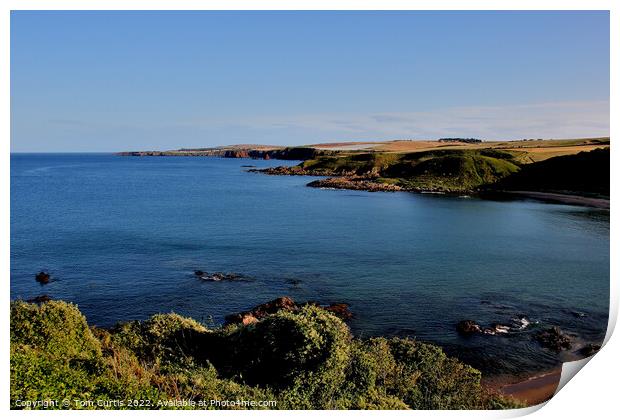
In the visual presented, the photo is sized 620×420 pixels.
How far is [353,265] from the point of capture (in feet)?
103

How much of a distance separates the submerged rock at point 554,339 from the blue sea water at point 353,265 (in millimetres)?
581

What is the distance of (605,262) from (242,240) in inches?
1142

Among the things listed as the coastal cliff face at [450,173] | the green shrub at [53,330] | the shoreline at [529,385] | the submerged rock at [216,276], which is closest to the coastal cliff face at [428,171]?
the coastal cliff face at [450,173]

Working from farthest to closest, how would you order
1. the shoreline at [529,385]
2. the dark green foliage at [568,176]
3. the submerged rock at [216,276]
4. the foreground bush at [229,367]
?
the dark green foliage at [568,176]
the submerged rock at [216,276]
the shoreline at [529,385]
the foreground bush at [229,367]

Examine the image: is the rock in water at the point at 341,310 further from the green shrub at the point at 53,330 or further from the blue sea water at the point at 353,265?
the green shrub at the point at 53,330

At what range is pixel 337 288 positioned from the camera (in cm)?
2736

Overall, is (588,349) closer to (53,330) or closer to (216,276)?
(216,276)

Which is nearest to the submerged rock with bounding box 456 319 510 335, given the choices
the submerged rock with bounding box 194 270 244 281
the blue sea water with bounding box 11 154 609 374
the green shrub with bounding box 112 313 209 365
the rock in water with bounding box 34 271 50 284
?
the blue sea water with bounding box 11 154 609 374

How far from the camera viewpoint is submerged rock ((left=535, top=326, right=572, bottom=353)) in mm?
20641

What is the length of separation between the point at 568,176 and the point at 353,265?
106 feet

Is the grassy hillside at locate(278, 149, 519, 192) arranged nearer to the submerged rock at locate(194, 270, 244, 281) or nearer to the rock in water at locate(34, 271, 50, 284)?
the submerged rock at locate(194, 270, 244, 281)

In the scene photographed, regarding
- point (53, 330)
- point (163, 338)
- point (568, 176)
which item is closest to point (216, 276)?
point (163, 338)

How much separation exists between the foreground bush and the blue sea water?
4633mm

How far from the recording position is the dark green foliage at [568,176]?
3806 centimetres
